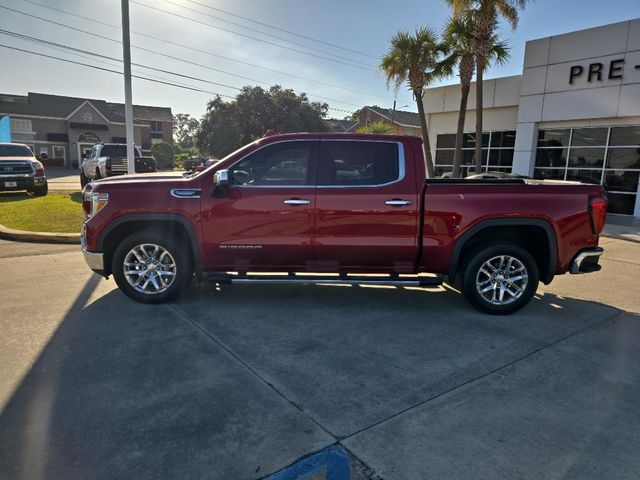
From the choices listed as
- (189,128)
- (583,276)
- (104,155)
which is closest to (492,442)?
(583,276)

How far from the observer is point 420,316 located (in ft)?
16.9

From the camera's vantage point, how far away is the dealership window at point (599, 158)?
15414 mm

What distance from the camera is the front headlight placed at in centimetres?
512

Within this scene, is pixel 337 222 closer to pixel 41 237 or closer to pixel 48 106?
pixel 41 237

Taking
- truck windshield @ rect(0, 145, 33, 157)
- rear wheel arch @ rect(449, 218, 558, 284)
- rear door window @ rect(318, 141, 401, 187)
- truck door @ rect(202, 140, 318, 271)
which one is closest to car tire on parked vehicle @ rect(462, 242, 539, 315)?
rear wheel arch @ rect(449, 218, 558, 284)

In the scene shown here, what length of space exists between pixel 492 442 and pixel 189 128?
131 metres

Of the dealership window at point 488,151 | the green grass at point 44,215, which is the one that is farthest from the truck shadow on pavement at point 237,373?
the dealership window at point 488,151

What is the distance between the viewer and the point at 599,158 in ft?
53.1

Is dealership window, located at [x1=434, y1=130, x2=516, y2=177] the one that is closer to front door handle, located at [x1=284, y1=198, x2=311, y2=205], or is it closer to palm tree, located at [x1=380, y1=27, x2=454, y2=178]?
palm tree, located at [x1=380, y1=27, x2=454, y2=178]

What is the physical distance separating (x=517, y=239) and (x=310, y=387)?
3.33 metres

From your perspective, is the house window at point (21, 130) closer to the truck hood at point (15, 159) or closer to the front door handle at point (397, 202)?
the truck hood at point (15, 159)

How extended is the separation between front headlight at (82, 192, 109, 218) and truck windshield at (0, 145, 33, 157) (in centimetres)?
1408

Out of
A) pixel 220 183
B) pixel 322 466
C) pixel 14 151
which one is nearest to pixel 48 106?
pixel 14 151

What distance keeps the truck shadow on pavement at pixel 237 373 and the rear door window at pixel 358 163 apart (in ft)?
4.89
